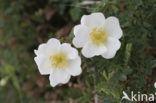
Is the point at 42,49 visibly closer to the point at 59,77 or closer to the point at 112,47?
the point at 59,77

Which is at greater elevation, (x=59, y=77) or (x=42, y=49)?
(x=42, y=49)

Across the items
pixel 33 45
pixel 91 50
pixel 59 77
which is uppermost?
pixel 91 50

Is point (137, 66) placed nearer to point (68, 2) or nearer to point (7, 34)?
point (68, 2)

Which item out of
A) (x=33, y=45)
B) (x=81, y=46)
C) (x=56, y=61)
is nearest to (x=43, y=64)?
(x=56, y=61)

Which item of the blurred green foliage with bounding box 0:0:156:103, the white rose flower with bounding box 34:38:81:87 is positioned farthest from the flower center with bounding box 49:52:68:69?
the blurred green foliage with bounding box 0:0:156:103

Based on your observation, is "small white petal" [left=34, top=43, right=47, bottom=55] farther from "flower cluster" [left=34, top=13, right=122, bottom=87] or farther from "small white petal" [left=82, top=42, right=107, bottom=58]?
"small white petal" [left=82, top=42, right=107, bottom=58]

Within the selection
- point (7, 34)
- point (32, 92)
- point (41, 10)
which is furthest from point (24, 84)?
point (41, 10)

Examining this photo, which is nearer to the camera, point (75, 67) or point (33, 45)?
point (75, 67)
